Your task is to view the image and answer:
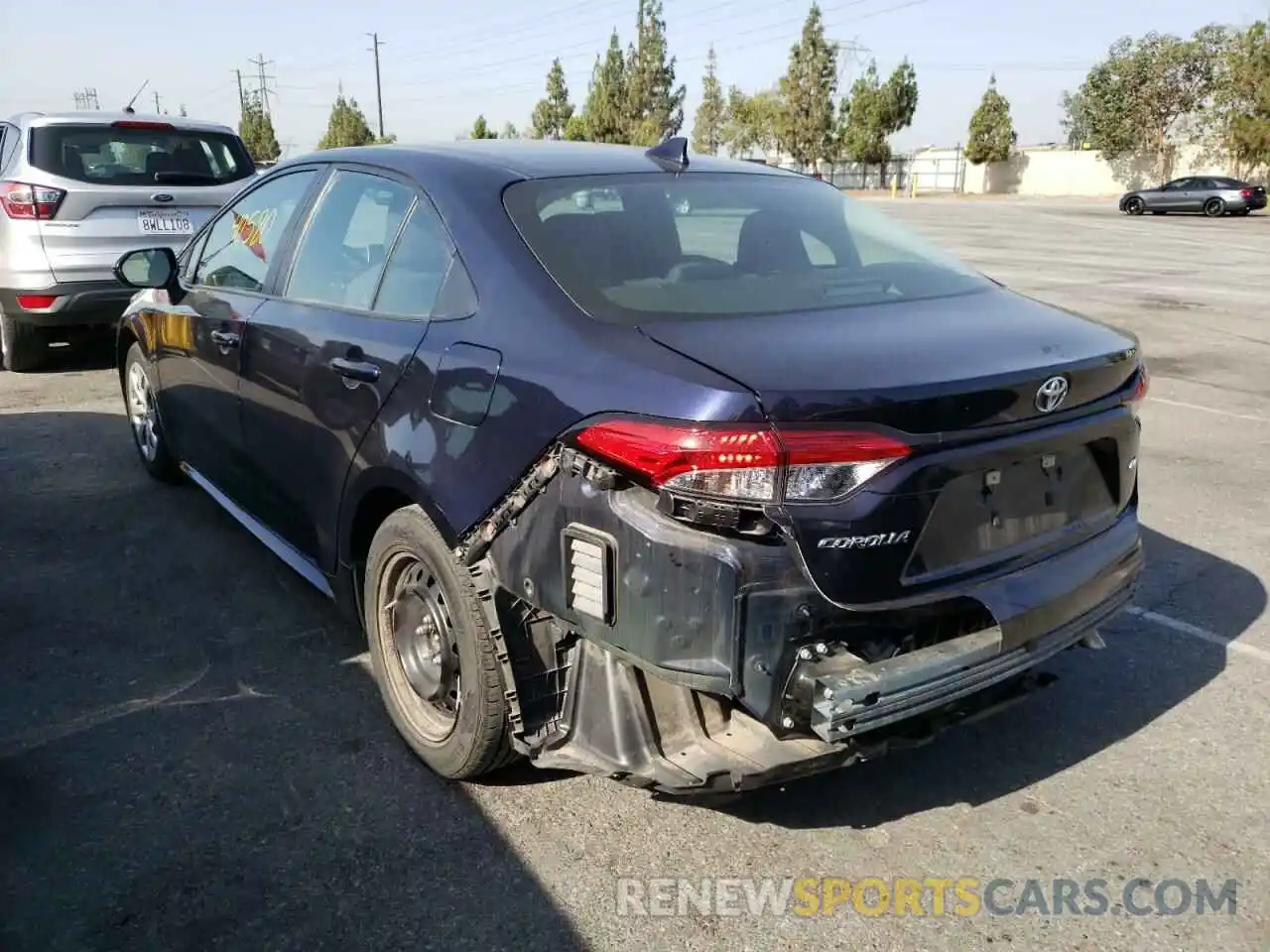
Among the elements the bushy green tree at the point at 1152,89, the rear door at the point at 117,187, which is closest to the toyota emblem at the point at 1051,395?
the rear door at the point at 117,187

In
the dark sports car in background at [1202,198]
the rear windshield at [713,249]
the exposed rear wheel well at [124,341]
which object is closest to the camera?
the rear windshield at [713,249]

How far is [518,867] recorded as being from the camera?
2.63 meters

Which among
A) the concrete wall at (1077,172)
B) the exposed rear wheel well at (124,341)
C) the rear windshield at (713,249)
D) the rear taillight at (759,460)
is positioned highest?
the concrete wall at (1077,172)

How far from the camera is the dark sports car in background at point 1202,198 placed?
3522 centimetres

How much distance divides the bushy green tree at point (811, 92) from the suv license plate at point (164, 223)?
190 ft

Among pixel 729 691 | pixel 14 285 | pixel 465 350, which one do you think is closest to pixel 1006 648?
pixel 729 691

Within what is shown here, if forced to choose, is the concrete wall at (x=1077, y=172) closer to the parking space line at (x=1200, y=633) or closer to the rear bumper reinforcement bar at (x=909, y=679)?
the parking space line at (x=1200, y=633)

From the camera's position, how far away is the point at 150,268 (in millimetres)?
4578

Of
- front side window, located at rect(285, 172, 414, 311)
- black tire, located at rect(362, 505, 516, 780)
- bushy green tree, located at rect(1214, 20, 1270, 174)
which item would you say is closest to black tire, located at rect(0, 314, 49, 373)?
front side window, located at rect(285, 172, 414, 311)

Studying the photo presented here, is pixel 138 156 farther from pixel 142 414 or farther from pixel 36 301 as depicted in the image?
pixel 142 414

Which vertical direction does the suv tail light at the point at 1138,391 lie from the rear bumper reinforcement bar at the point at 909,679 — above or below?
above

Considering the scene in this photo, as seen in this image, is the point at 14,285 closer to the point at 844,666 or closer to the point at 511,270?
the point at 511,270

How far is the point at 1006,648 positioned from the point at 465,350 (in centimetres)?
152

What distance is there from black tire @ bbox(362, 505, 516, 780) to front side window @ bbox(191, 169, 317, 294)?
4.53 feet
